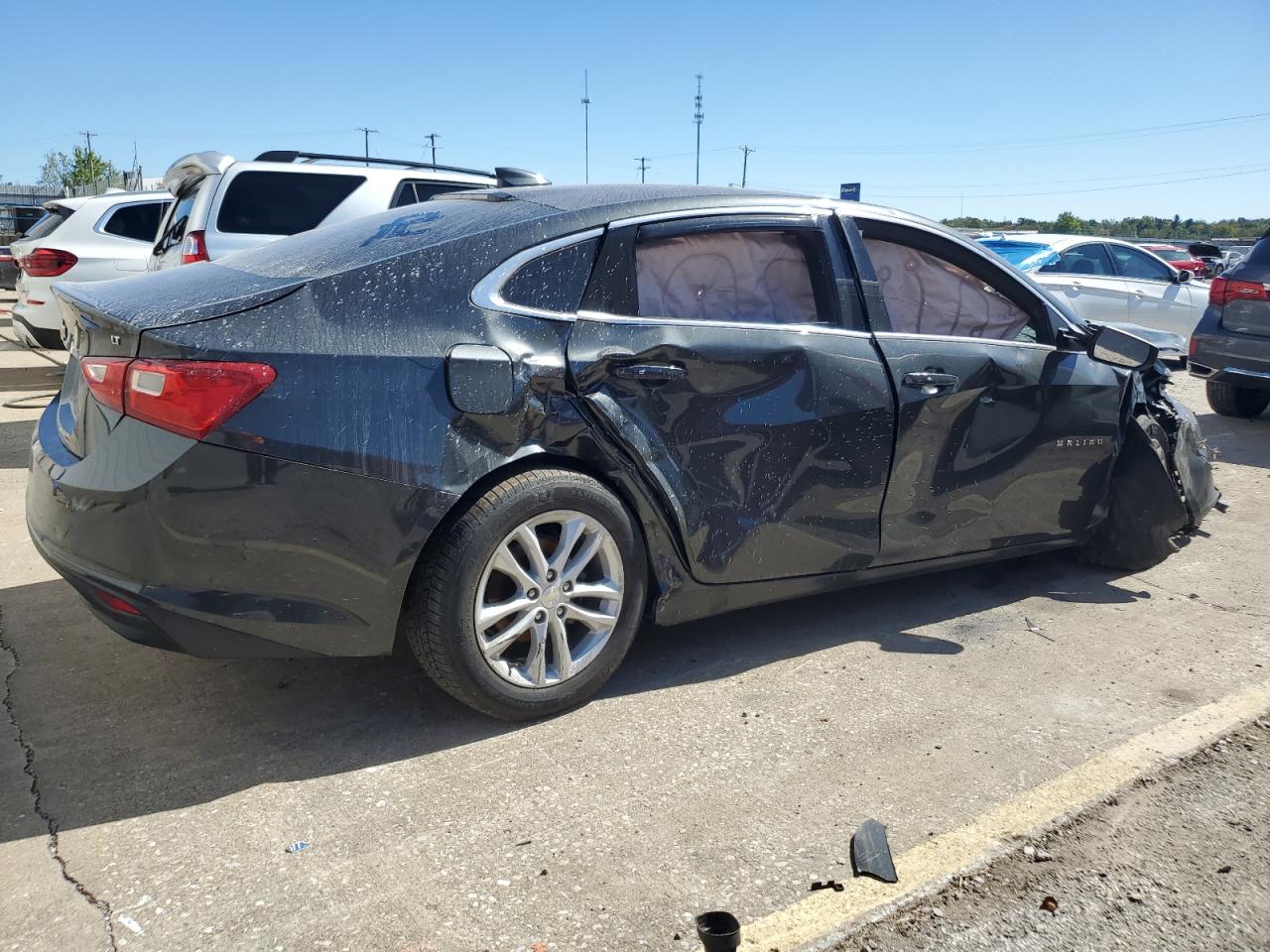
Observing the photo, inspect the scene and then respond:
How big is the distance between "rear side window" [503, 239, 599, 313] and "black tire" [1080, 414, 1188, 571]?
278 centimetres

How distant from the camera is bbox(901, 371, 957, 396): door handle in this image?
13.3 feet

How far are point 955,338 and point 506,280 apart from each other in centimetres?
186

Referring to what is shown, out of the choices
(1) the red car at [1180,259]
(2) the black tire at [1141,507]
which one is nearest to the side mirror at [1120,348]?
(2) the black tire at [1141,507]

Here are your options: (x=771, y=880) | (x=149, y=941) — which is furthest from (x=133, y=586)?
(x=771, y=880)

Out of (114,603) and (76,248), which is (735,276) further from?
(76,248)

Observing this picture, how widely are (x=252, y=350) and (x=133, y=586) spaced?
69 centimetres

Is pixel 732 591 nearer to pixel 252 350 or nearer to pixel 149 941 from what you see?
pixel 252 350

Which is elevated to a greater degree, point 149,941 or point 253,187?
point 253,187

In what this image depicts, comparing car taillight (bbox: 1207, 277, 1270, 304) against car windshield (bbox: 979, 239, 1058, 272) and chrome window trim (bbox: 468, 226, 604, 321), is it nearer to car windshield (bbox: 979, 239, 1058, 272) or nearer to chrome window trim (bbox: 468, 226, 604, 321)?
car windshield (bbox: 979, 239, 1058, 272)

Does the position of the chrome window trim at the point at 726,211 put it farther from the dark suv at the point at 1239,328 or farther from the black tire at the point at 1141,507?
the dark suv at the point at 1239,328

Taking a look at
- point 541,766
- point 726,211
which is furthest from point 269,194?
point 541,766

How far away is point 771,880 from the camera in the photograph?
2631mm

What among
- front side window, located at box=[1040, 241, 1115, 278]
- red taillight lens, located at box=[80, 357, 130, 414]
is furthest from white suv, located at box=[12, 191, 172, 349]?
front side window, located at box=[1040, 241, 1115, 278]

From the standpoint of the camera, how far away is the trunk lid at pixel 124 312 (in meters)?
3.01
